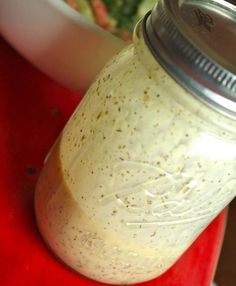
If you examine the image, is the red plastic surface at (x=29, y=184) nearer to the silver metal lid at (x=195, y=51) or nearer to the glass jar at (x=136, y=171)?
the glass jar at (x=136, y=171)

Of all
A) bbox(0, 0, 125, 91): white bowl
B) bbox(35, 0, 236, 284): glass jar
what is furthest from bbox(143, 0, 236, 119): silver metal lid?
bbox(0, 0, 125, 91): white bowl

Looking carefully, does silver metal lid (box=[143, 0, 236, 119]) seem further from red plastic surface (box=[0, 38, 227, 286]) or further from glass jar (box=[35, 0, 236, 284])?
red plastic surface (box=[0, 38, 227, 286])

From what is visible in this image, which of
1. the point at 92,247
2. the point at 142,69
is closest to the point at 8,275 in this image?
the point at 92,247

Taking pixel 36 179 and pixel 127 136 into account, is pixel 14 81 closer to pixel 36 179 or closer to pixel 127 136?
pixel 36 179

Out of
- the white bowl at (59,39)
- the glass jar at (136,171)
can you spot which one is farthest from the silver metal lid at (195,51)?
the white bowl at (59,39)

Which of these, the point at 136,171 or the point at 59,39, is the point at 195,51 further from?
the point at 59,39

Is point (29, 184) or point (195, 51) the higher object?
point (195, 51)

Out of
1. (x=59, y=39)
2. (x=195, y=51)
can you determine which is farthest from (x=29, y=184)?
(x=195, y=51)
